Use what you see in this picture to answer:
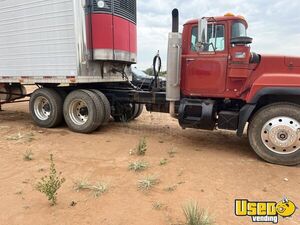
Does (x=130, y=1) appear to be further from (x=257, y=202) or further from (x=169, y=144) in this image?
(x=257, y=202)

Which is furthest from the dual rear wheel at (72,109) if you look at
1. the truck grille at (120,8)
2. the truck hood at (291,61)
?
the truck hood at (291,61)

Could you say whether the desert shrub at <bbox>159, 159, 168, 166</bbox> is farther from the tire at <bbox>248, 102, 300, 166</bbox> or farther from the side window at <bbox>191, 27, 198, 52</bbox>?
the side window at <bbox>191, 27, 198, 52</bbox>

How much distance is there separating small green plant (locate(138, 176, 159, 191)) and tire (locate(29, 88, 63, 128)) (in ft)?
13.9

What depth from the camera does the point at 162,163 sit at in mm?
5184

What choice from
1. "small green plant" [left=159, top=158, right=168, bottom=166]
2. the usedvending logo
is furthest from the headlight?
the usedvending logo

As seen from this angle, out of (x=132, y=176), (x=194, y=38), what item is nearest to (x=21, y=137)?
(x=132, y=176)

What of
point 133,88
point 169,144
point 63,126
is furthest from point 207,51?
point 63,126

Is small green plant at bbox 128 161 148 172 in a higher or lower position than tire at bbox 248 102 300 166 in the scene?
lower

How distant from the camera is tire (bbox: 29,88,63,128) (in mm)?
7812

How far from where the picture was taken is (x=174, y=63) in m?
6.34

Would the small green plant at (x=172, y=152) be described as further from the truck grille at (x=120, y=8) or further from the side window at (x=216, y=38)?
the truck grille at (x=120, y=8)

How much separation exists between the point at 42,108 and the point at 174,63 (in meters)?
4.09

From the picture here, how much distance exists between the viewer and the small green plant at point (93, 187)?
4.01m

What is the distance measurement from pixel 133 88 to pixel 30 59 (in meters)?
2.82
